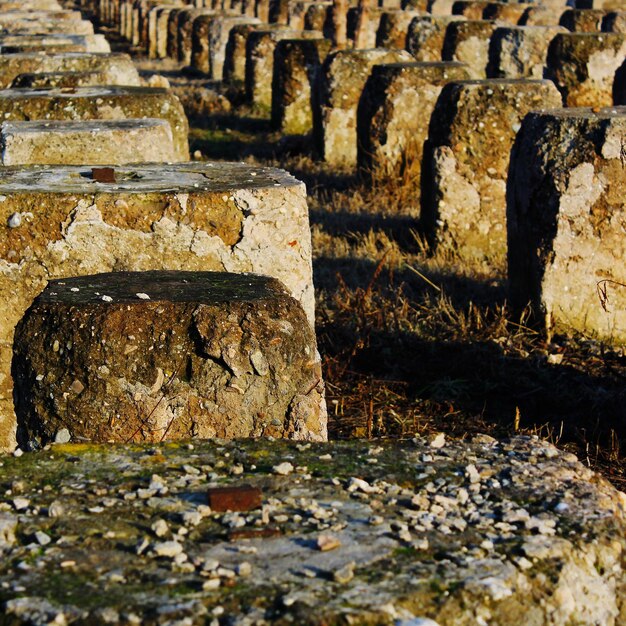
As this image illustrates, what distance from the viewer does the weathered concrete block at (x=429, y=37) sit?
1666 cm

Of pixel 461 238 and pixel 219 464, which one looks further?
pixel 461 238

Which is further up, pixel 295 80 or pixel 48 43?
pixel 48 43

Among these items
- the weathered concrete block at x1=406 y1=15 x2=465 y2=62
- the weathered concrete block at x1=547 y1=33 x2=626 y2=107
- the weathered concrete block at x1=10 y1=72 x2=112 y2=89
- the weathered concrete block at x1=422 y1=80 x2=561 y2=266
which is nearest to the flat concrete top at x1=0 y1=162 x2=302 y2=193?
the weathered concrete block at x1=10 y1=72 x2=112 y2=89

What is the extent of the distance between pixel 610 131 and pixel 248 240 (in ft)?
8.20

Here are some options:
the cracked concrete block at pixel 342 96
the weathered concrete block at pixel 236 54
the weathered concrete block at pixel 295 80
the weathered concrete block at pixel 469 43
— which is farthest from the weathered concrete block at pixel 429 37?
the cracked concrete block at pixel 342 96

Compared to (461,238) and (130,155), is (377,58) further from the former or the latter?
(130,155)

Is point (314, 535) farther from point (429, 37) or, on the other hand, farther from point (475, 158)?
point (429, 37)

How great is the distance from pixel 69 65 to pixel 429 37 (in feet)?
30.9

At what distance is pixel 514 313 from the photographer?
6043mm

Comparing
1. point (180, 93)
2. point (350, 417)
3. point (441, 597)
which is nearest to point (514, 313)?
point (350, 417)

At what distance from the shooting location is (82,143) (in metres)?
4.71

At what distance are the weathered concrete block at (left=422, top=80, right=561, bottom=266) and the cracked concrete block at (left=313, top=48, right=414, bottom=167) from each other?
3.76 meters

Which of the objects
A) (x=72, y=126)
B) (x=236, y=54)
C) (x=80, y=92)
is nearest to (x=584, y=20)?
(x=236, y=54)

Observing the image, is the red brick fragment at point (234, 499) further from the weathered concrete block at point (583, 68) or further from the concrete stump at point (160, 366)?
the weathered concrete block at point (583, 68)
